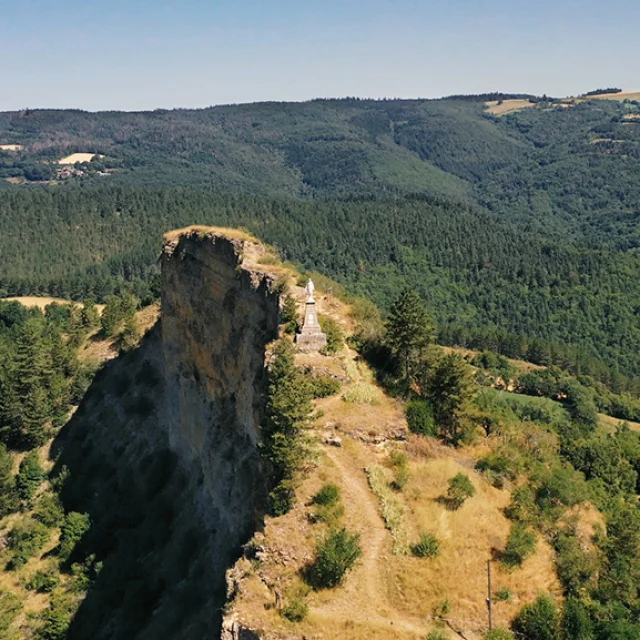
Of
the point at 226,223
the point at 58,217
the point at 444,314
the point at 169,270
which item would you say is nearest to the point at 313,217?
the point at 226,223

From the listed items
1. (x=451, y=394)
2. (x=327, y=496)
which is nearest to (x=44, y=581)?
(x=327, y=496)

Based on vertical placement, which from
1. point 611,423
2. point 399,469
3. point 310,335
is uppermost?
point 310,335

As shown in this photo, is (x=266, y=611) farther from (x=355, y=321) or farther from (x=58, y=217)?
(x=58, y=217)

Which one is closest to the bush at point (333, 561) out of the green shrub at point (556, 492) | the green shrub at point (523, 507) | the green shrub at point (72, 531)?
the green shrub at point (523, 507)

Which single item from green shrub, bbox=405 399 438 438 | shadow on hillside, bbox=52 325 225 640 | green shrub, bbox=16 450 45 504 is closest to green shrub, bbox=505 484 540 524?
green shrub, bbox=405 399 438 438

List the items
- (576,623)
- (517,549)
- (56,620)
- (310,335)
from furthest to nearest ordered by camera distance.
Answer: (56,620)
(310,335)
(517,549)
(576,623)

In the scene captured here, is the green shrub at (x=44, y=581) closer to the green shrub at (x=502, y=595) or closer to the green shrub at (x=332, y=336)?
the green shrub at (x=332, y=336)

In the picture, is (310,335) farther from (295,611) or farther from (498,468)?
(295,611)
